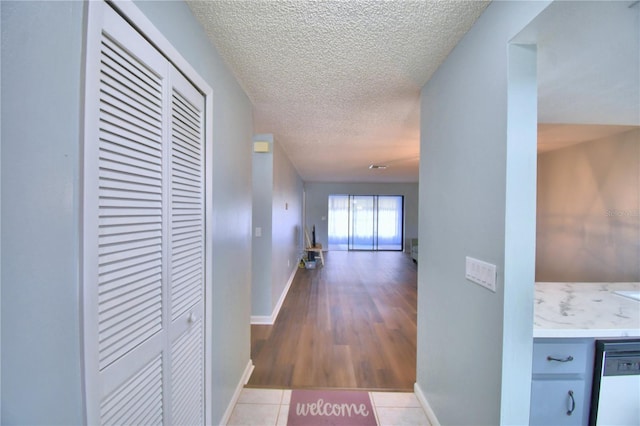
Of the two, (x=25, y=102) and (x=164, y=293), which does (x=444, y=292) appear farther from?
(x=25, y=102)

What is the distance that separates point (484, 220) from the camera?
108 centimetres

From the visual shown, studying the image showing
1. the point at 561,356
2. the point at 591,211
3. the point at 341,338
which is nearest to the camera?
the point at 561,356

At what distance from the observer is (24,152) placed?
514 mm

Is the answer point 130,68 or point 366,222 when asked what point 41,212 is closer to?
point 130,68

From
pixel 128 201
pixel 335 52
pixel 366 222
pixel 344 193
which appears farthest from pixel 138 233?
pixel 366 222

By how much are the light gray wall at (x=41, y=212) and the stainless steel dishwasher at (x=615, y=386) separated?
1992 millimetres

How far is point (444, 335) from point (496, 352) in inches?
18.4

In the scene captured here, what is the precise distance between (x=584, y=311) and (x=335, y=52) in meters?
1.96

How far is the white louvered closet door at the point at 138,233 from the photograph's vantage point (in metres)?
0.63

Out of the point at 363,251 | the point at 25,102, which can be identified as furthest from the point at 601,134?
the point at 363,251

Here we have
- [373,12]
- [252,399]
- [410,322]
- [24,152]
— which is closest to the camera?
[24,152]

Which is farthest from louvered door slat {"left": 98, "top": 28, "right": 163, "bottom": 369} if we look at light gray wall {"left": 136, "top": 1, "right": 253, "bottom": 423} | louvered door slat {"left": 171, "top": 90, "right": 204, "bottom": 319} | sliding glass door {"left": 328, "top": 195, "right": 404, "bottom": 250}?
sliding glass door {"left": 328, "top": 195, "right": 404, "bottom": 250}

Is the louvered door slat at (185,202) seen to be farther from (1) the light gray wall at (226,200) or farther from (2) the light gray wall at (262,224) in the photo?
(2) the light gray wall at (262,224)

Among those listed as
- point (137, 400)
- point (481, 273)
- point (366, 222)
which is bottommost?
point (137, 400)
